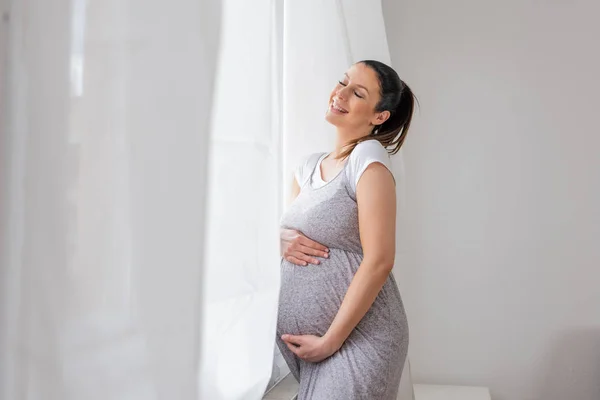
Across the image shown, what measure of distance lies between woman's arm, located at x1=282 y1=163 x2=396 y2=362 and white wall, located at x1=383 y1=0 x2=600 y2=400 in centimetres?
A: 140

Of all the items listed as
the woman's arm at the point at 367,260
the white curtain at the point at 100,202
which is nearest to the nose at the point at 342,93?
the woman's arm at the point at 367,260

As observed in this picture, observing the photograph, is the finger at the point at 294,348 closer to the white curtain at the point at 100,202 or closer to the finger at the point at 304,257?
the finger at the point at 304,257

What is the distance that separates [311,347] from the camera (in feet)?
3.82

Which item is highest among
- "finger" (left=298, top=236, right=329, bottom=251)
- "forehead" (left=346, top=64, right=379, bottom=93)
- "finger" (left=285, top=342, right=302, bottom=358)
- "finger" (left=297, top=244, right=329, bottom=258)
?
"forehead" (left=346, top=64, right=379, bottom=93)

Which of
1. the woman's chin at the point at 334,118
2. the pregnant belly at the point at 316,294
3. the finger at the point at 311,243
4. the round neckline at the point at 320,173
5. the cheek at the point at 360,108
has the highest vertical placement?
the cheek at the point at 360,108

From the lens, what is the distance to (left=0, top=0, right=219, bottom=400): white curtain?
51cm

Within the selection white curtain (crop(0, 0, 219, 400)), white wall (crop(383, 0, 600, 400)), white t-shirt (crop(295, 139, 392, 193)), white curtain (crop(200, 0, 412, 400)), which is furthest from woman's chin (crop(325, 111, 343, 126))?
white wall (crop(383, 0, 600, 400))

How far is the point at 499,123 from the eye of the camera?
2.62m

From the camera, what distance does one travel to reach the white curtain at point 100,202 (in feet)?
1.68

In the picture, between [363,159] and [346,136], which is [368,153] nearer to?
[363,159]

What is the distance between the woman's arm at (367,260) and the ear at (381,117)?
7.8 inches

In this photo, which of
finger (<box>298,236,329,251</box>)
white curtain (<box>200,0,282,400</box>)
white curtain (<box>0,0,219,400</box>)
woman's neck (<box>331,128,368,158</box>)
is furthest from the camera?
woman's neck (<box>331,128,368,158</box>)

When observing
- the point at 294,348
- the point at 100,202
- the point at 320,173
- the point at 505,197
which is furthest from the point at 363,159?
the point at 505,197

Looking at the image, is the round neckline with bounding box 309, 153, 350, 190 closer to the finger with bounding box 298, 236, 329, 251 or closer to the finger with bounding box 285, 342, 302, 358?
the finger with bounding box 298, 236, 329, 251
